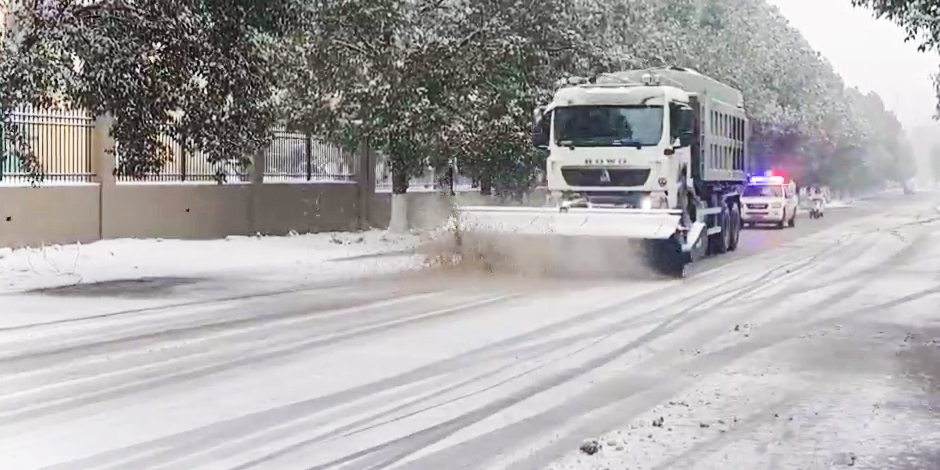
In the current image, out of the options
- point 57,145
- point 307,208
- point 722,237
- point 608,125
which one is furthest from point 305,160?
point 608,125

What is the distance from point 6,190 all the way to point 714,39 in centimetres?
3650

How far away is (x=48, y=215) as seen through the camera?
21.5 metres

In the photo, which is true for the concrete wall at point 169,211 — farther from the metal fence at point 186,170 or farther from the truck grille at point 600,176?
the truck grille at point 600,176

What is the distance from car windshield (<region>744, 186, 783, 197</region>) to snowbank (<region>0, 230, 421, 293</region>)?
1760 centimetres

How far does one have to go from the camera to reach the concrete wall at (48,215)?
2069 cm

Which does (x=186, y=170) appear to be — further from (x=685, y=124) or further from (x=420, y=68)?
(x=685, y=124)

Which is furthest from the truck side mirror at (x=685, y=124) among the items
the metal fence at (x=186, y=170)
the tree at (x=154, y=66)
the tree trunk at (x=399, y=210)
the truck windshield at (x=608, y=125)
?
the tree trunk at (x=399, y=210)

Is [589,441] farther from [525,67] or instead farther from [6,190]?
[525,67]

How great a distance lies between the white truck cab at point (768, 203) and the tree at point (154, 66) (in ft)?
82.9

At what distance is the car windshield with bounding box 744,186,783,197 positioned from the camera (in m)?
40.3

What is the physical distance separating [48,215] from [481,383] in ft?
46.4

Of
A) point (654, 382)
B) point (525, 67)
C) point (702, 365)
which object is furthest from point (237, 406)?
point (525, 67)

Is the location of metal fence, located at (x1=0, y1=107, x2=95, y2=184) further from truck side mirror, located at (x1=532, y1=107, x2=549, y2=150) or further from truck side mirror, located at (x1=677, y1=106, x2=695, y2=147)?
truck side mirror, located at (x1=677, y1=106, x2=695, y2=147)

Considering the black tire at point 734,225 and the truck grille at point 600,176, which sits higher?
the truck grille at point 600,176
